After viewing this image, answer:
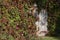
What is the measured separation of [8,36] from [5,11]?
0.69 m

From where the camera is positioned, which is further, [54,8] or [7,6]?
[54,8]

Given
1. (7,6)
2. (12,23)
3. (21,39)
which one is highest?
(7,6)

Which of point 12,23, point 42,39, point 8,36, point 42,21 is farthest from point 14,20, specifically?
point 42,21

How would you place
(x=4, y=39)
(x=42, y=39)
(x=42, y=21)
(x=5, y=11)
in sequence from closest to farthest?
1. (x=4, y=39)
2. (x=5, y=11)
3. (x=42, y=39)
4. (x=42, y=21)

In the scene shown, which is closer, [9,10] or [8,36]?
[8,36]

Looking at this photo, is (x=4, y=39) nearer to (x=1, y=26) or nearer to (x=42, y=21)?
(x=1, y=26)

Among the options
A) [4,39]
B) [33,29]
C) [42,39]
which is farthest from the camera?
[42,39]

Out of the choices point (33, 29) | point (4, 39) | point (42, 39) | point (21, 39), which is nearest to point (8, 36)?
point (4, 39)

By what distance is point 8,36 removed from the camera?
5699 mm

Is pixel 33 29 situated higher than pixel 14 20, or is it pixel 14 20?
pixel 14 20

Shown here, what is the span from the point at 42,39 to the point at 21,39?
1682mm

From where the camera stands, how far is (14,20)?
20.2 feet

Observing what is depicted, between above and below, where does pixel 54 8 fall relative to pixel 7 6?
below

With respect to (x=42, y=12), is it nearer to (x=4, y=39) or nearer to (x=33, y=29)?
(x=33, y=29)
